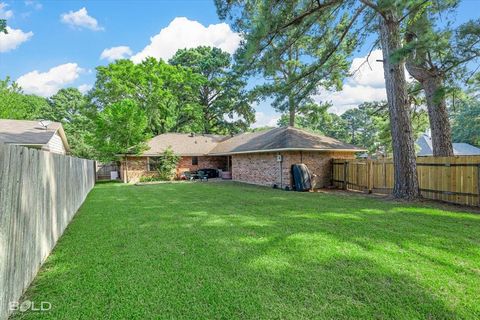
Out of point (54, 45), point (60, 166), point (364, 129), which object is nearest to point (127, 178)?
point (54, 45)

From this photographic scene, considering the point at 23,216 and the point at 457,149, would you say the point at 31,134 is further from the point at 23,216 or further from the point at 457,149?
the point at 457,149

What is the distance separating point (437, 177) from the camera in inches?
356

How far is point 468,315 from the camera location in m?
2.57

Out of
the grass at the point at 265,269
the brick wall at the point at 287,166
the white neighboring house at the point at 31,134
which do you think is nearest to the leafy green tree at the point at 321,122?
the brick wall at the point at 287,166

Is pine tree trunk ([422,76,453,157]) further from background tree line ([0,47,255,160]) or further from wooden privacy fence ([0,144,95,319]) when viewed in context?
wooden privacy fence ([0,144,95,319])

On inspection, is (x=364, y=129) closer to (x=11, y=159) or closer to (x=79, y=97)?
(x=79, y=97)

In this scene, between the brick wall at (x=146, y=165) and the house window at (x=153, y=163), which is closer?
the brick wall at (x=146, y=165)

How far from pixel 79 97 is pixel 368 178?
43.1m

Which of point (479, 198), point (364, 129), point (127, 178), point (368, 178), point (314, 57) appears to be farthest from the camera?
point (364, 129)

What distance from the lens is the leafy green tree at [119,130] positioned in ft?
62.5

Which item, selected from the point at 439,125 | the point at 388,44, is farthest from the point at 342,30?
the point at 439,125

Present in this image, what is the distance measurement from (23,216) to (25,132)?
16445mm

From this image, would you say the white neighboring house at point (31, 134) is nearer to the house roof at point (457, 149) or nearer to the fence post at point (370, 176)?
the fence post at point (370, 176)

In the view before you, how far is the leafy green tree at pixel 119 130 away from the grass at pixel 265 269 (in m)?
13.8
